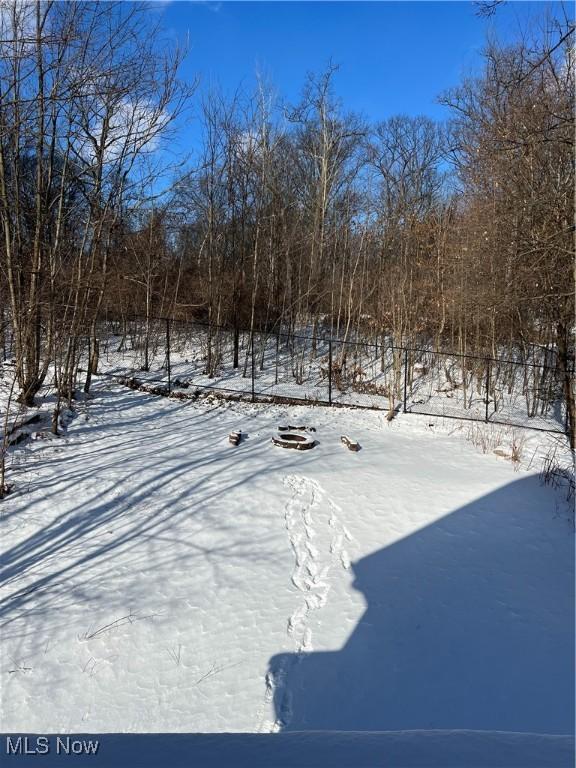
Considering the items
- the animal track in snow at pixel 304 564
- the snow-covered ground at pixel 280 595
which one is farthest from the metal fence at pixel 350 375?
the animal track in snow at pixel 304 564

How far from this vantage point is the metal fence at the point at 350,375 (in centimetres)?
1054

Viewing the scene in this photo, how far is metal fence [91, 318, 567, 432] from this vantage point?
10.5 meters

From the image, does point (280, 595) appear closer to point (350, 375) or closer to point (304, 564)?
point (304, 564)

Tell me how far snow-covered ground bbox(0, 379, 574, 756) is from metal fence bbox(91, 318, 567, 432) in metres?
4.11

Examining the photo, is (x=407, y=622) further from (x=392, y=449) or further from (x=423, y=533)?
(x=392, y=449)

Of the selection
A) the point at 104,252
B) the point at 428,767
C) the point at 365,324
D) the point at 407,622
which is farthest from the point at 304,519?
the point at 365,324

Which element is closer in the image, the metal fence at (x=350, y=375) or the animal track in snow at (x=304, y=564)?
the animal track in snow at (x=304, y=564)

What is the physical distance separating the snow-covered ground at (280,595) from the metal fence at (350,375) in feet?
13.5

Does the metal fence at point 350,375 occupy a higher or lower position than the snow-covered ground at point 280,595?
higher

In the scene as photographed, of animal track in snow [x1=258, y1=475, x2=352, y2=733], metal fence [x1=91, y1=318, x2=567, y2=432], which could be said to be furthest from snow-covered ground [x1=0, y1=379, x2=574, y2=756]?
metal fence [x1=91, y1=318, x2=567, y2=432]

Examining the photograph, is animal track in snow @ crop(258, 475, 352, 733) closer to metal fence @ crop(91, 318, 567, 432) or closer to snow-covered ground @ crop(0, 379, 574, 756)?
snow-covered ground @ crop(0, 379, 574, 756)

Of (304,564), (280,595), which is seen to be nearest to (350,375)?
(304,564)

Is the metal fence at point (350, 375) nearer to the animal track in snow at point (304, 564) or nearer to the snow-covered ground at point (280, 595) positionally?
the snow-covered ground at point (280, 595)

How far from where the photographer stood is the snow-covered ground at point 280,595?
279 cm
